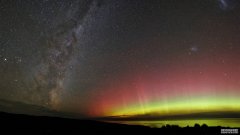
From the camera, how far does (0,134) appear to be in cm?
2314

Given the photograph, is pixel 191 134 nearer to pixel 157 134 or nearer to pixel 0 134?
pixel 157 134

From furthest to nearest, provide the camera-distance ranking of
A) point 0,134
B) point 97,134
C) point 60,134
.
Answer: point 97,134 < point 60,134 < point 0,134

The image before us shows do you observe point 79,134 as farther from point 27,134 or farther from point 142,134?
point 142,134

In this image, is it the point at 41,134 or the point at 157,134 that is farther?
the point at 157,134

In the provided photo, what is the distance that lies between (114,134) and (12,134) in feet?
34.3

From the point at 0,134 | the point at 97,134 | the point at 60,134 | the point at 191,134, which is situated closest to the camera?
the point at 0,134

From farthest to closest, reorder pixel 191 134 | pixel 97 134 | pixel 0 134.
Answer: pixel 191 134 → pixel 97 134 → pixel 0 134

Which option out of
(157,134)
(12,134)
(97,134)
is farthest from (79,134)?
(157,134)

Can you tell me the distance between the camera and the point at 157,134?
29172 millimetres

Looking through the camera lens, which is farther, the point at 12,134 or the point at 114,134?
the point at 114,134

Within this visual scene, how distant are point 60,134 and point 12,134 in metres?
4.30

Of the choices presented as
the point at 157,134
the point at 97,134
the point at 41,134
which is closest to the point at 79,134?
the point at 97,134

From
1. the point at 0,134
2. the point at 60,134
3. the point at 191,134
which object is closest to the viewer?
the point at 0,134

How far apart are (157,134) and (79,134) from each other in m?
8.61
